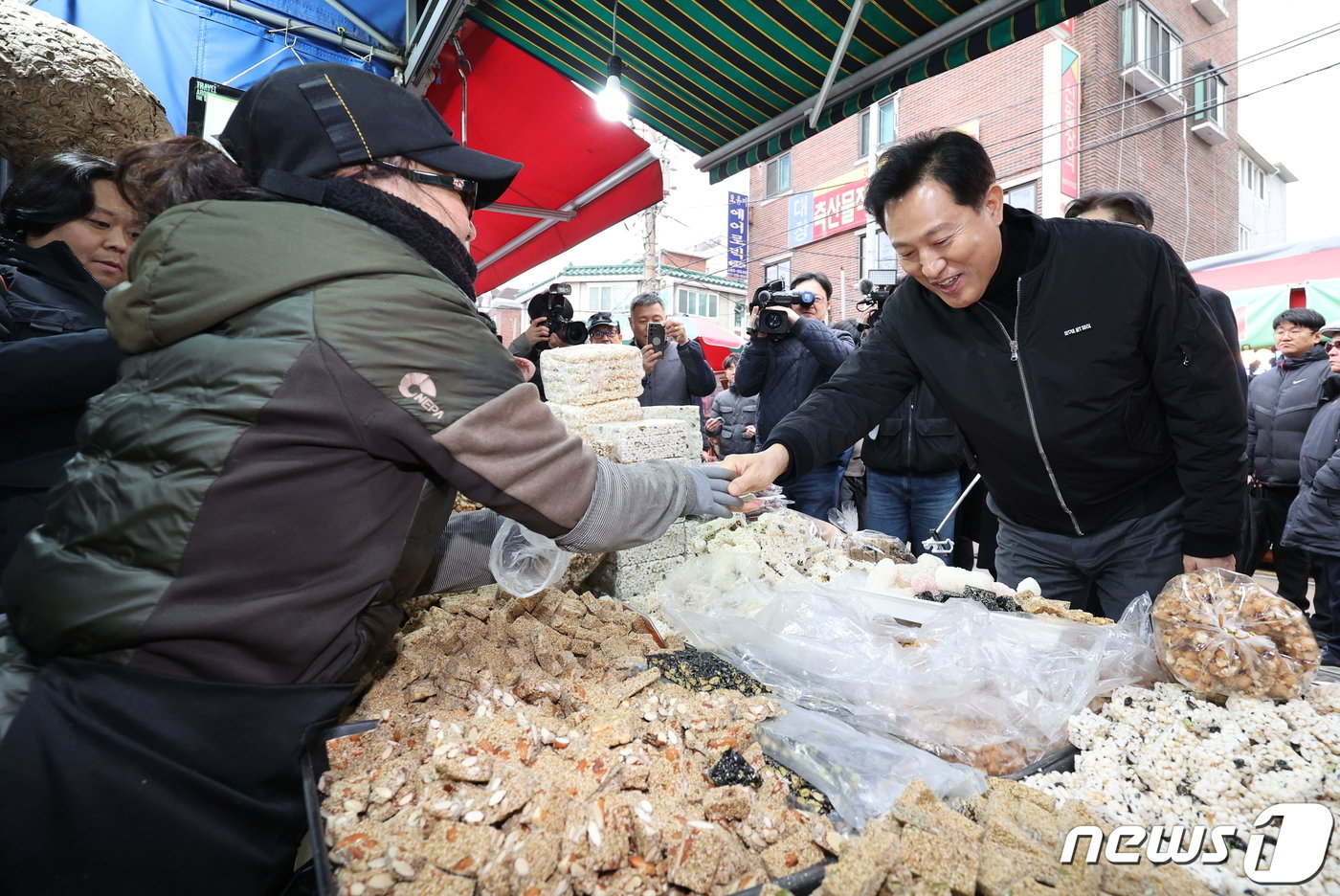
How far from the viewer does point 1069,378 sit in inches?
76.3

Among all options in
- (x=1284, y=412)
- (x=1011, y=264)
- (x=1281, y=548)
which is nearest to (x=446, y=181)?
(x=1011, y=264)

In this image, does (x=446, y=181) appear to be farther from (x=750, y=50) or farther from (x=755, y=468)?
(x=750, y=50)

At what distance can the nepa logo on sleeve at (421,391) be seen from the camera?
1.01 m

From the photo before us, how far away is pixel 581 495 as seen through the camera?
1215 millimetres

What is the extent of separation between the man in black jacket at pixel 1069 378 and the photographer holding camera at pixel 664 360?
2360 mm

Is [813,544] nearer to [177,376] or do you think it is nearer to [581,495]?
[581,495]

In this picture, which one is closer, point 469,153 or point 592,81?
point 469,153

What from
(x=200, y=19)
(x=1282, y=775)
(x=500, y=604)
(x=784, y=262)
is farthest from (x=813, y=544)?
(x=784, y=262)

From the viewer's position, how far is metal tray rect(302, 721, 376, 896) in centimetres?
91

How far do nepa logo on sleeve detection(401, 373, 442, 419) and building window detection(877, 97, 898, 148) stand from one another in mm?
17292

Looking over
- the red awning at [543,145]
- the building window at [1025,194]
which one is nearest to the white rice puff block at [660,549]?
the red awning at [543,145]

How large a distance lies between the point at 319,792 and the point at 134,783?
0.81 ft

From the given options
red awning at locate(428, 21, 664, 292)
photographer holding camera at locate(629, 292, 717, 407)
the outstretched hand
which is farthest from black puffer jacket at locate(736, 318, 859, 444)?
the outstretched hand

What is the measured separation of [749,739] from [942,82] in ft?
55.8
